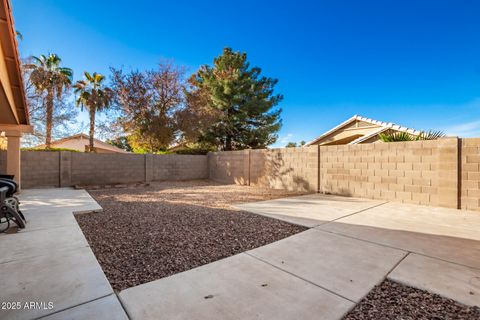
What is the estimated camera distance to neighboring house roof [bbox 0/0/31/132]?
3.48 m

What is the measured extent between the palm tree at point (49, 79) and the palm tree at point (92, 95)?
997 mm

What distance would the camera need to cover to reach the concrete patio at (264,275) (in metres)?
1.73

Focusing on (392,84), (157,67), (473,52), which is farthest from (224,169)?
(473,52)

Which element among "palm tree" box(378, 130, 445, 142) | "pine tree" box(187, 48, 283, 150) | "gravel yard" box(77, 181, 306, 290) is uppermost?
"pine tree" box(187, 48, 283, 150)

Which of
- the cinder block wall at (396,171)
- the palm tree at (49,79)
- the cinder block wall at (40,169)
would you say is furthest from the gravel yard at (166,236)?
the palm tree at (49,79)

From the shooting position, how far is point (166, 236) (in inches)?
138

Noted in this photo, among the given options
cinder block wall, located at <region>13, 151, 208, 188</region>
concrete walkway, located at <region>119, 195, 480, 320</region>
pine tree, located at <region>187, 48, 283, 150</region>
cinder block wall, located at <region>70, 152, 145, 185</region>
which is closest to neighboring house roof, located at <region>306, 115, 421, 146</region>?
pine tree, located at <region>187, 48, 283, 150</region>

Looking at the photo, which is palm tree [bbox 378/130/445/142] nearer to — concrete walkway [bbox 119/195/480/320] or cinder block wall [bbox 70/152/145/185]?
concrete walkway [bbox 119/195/480/320]

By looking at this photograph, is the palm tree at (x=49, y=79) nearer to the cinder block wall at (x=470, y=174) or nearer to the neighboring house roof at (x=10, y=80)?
the neighboring house roof at (x=10, y=80)

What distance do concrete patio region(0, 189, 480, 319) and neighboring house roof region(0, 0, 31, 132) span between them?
309cm

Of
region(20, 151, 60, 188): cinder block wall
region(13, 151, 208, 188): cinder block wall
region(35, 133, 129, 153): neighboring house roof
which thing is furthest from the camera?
region(35, 133, 129, 153): neighboring house roof

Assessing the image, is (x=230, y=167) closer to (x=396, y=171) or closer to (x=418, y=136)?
(x=396, y=171)

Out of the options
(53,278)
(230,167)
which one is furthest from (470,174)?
(230,167)

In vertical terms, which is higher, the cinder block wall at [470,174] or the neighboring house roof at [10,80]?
the neighboring house roof at [10,80]
